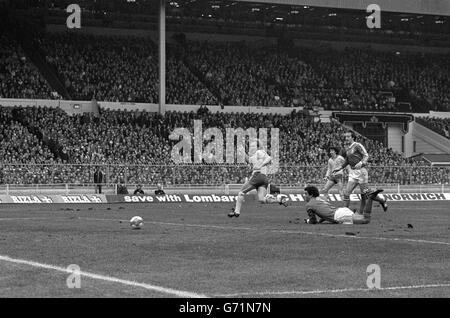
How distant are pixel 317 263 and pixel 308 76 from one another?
6327 centimetres

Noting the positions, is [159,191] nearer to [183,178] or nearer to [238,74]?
[183,178]

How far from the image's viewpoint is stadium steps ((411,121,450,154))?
236 feet

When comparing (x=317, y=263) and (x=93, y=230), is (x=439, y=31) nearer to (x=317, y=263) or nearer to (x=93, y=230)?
(x=93, y=230)

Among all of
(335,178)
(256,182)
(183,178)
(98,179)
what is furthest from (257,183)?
(183,178)

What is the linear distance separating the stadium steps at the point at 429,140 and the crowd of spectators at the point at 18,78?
28.0 m

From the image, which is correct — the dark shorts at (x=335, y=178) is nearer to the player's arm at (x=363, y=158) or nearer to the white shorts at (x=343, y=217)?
the player's arm at (x=363, y=158)

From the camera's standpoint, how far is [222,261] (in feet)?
44.8

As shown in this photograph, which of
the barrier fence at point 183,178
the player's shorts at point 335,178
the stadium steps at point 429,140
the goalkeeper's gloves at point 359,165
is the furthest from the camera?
the stadium steps at point 429,140

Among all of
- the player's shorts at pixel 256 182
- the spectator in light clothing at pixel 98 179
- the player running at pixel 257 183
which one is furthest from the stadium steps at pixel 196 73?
the player's shorts at pixel 256 182

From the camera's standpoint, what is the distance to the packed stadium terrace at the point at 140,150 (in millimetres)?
47219

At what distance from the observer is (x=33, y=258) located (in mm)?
→ 13781

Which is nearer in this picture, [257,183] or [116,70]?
[257,183]

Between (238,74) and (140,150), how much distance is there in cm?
1886
